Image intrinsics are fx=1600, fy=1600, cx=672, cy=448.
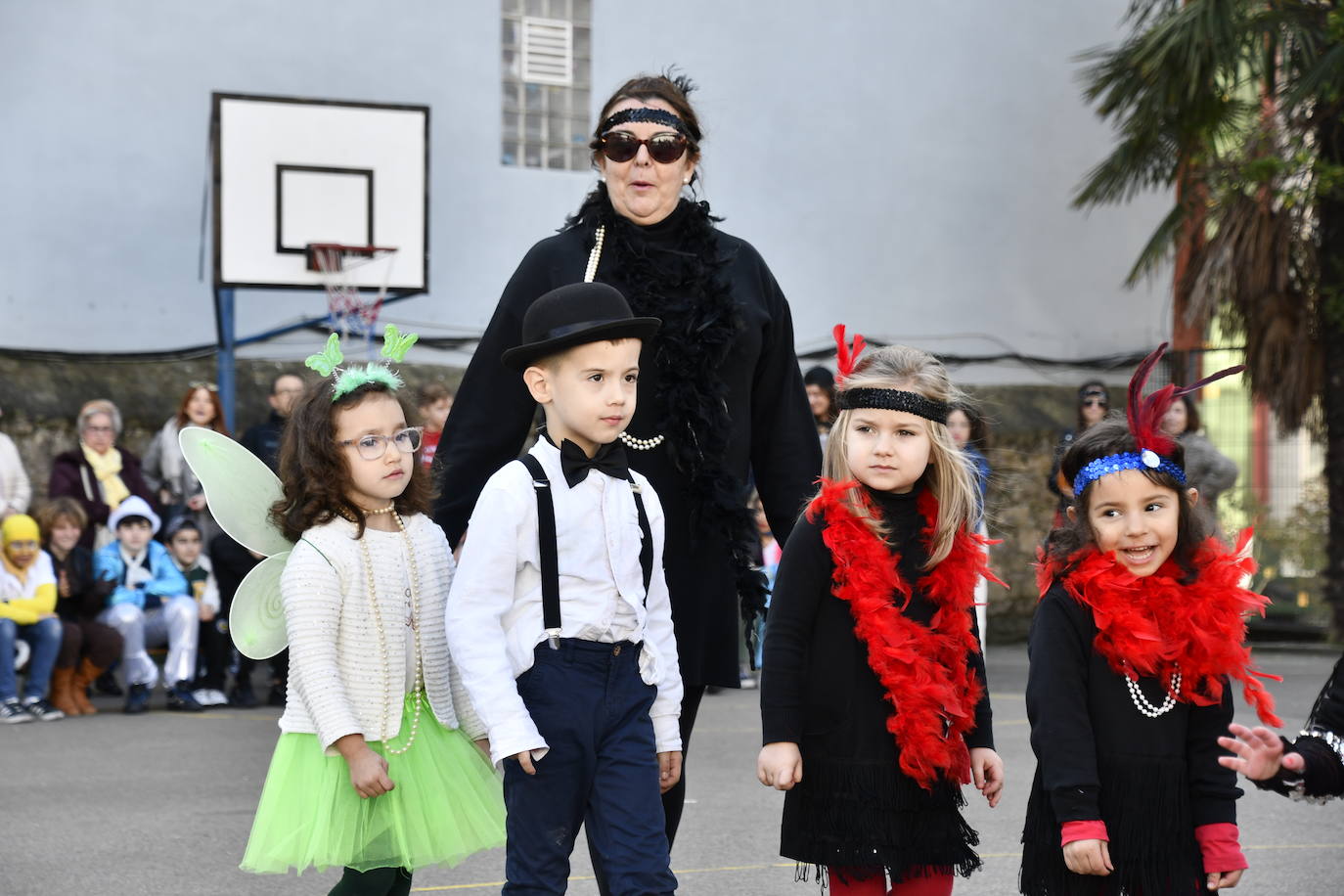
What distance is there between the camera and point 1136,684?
339 cm

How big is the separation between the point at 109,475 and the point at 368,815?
6935 millimetres

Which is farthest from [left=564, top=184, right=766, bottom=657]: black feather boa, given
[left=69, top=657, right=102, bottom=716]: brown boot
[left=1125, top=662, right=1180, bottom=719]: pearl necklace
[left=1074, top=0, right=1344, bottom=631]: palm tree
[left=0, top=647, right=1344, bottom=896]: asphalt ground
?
[left=1074, top=0, right=1344, bottom=631]: palm tree

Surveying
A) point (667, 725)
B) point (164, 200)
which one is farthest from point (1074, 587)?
point (164, 200)

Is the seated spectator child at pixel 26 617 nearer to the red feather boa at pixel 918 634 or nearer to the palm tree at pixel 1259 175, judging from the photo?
the red feather boa at pixel 918 634

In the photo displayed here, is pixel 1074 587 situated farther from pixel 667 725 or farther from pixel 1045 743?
pixel 667 725

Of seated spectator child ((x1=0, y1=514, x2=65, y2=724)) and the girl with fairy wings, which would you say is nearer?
the girl with fairy wings

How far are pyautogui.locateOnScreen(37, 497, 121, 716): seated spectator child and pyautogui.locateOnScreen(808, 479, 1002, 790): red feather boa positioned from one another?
656cm

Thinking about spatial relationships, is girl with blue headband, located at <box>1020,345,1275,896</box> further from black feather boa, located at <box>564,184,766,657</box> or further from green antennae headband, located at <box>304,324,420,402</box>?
green antennae headband, located at <box>304,324,420,402</box>

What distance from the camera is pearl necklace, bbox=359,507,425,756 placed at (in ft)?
11.5

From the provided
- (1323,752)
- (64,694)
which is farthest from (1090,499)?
(64,694)

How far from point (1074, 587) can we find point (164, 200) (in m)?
10.1

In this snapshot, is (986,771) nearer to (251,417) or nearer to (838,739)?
(838,739)

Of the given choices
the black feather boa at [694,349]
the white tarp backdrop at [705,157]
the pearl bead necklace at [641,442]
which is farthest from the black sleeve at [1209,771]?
the white tarp backdrop at [705,157]

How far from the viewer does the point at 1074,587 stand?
137 inches
